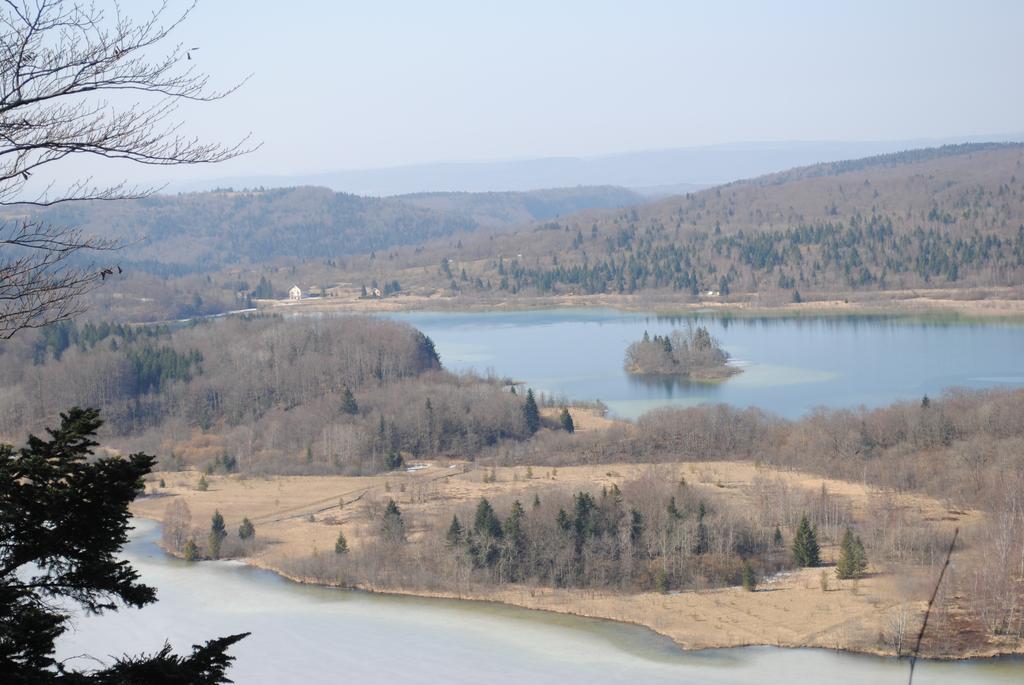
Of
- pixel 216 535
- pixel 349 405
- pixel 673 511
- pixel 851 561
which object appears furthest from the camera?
pixel 349 405

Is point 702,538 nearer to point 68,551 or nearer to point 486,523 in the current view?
point 486,523

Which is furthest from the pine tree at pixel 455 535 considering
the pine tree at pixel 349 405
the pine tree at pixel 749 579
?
the pine tree at pixel 349 405

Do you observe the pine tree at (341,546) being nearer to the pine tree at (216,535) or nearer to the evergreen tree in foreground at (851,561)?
the pine tree at (216,535)

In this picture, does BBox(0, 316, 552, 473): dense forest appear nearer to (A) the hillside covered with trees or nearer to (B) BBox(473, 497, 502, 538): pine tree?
(B) BBox(473, 497, 502, 538): pine tree

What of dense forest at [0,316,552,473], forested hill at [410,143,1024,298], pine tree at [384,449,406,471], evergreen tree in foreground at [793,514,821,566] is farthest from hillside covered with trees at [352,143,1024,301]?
evergreen tree in foreground at [793,514,821,566]

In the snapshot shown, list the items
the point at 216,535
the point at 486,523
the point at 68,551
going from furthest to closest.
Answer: the point at 216,535
the point at 486,523
the point at 68,551

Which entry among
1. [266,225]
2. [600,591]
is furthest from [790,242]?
[600,591]

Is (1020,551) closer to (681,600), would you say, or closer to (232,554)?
(681,600)
